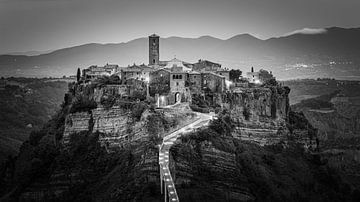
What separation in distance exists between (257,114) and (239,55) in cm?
4532

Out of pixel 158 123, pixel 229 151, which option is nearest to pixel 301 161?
pixel 229 151

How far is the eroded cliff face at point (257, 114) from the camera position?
53188 mm

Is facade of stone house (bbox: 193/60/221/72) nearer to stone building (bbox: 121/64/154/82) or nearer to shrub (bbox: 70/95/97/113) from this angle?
stone building (bbox: 121/64/154/82)

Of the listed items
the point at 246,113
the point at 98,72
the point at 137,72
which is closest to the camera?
the point at 246,113

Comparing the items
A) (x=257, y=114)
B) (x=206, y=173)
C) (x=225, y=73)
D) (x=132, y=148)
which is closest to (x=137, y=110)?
(x=132, y=148)

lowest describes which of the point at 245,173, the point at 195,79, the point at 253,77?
the point at 245,173

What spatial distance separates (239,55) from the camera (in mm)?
98875

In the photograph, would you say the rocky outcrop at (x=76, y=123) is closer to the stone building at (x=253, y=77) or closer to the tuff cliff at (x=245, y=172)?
the tuff cliff at (x=245, y=172)

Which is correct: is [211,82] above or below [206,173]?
above

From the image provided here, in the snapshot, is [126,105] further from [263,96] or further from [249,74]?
[249,74]

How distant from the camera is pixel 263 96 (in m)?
55.8

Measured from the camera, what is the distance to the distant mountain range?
9056 cm

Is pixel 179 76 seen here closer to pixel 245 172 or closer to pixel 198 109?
pixel 198 109

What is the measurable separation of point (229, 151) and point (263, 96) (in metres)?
11.6
